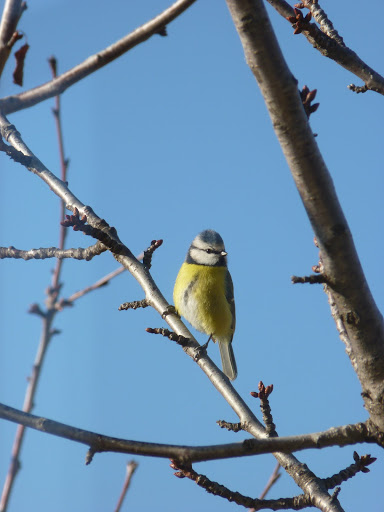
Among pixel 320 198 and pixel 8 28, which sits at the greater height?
pixel 8 28

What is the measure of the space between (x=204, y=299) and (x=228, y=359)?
0.81 metres

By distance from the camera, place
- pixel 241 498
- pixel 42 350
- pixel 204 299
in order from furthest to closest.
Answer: pixel 204 299 → pixel 42 350 → pixel 241 498

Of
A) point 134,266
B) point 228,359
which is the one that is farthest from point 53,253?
point 228,359

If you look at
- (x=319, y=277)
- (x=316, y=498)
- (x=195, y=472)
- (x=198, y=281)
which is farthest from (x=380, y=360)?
(x=198, y=281)

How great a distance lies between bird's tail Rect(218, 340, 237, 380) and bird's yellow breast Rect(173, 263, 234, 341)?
14 centimetres

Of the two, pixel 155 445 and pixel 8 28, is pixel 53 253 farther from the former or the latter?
pixel 8 28

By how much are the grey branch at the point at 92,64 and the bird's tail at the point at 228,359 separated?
4.68 m

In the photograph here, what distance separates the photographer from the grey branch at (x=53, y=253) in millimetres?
3125

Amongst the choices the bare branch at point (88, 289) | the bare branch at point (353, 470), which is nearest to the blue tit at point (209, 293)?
the bare branch at point (88, 289)

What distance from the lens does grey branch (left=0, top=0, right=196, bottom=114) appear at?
47.7 inches

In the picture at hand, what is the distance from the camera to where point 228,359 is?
5.79 metres

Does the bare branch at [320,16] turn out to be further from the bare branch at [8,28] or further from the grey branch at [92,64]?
the bare branch at [8,28]

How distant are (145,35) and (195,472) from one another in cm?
167

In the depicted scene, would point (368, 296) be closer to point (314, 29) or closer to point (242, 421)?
point (242, 421)
